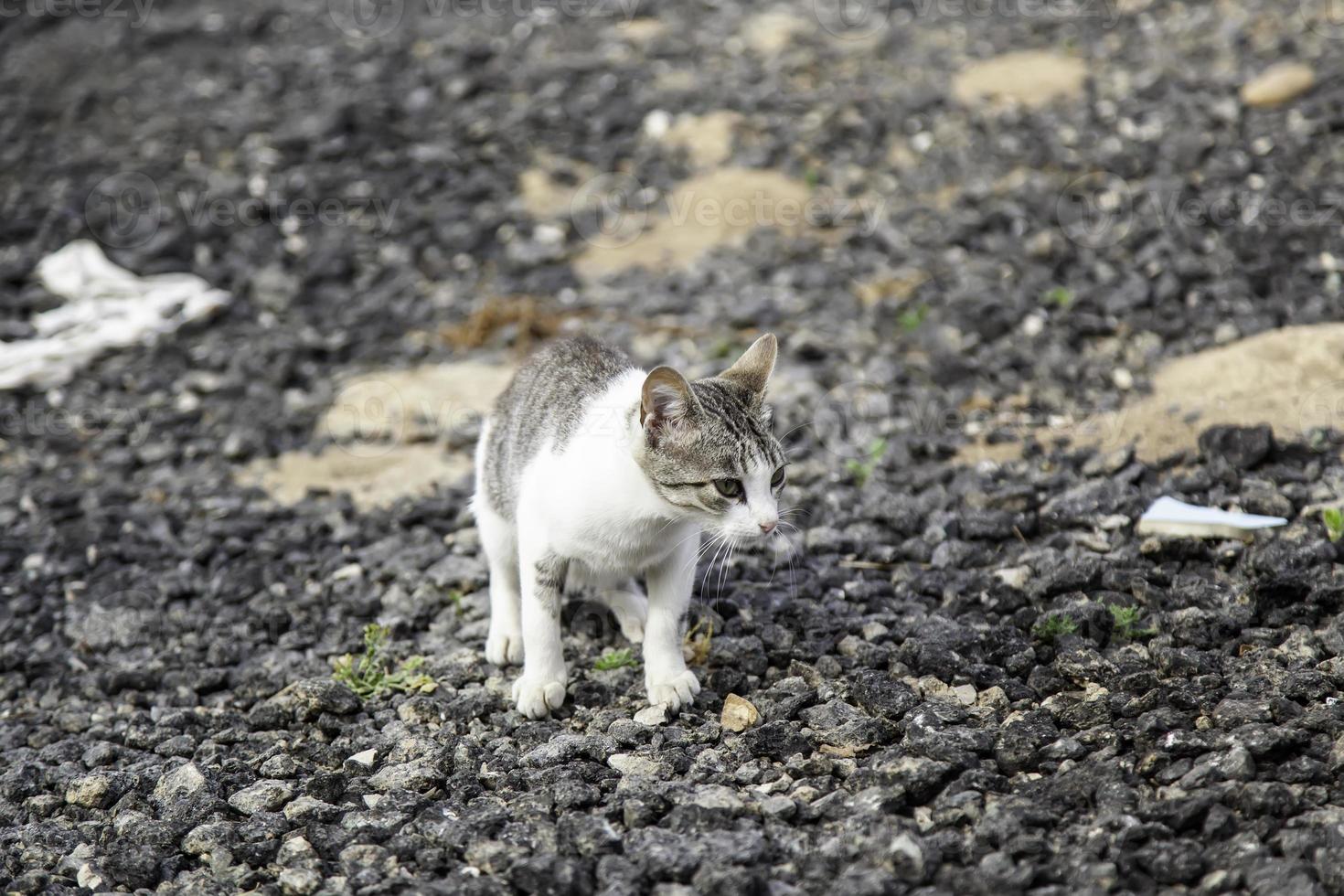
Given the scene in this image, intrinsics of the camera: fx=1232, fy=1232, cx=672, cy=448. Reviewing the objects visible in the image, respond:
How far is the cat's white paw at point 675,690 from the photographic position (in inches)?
206

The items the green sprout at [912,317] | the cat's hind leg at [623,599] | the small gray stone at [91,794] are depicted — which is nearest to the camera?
the small gray stone at [91,794]

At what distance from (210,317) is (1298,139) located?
8.83m

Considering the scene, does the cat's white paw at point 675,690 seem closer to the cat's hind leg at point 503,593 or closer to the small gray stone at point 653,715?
the small gray stone at point 653,715

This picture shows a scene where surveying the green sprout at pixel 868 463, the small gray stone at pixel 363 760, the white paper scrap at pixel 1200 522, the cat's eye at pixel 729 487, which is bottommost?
the small gray stone at pixel 363 760

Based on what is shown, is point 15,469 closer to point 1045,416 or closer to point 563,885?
point 563,885

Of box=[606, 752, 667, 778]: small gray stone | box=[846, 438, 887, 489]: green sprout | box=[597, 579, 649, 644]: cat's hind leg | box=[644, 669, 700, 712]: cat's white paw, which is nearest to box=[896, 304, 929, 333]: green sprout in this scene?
box=[846, 438, 887, 489]: green sprout

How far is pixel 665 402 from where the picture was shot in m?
4.78

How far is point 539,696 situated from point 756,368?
1700 millimetres

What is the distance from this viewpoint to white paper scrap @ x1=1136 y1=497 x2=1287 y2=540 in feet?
19.7

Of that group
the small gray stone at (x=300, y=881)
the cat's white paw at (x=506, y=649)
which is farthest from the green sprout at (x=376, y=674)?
the small gray stone at (x=300, y=881)

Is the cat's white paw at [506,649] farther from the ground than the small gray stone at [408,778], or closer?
closer

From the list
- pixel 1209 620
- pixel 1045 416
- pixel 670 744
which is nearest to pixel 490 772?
pixel 670 744

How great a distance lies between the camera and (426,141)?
11.8m

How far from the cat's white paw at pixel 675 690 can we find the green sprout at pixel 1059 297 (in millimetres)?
4823
